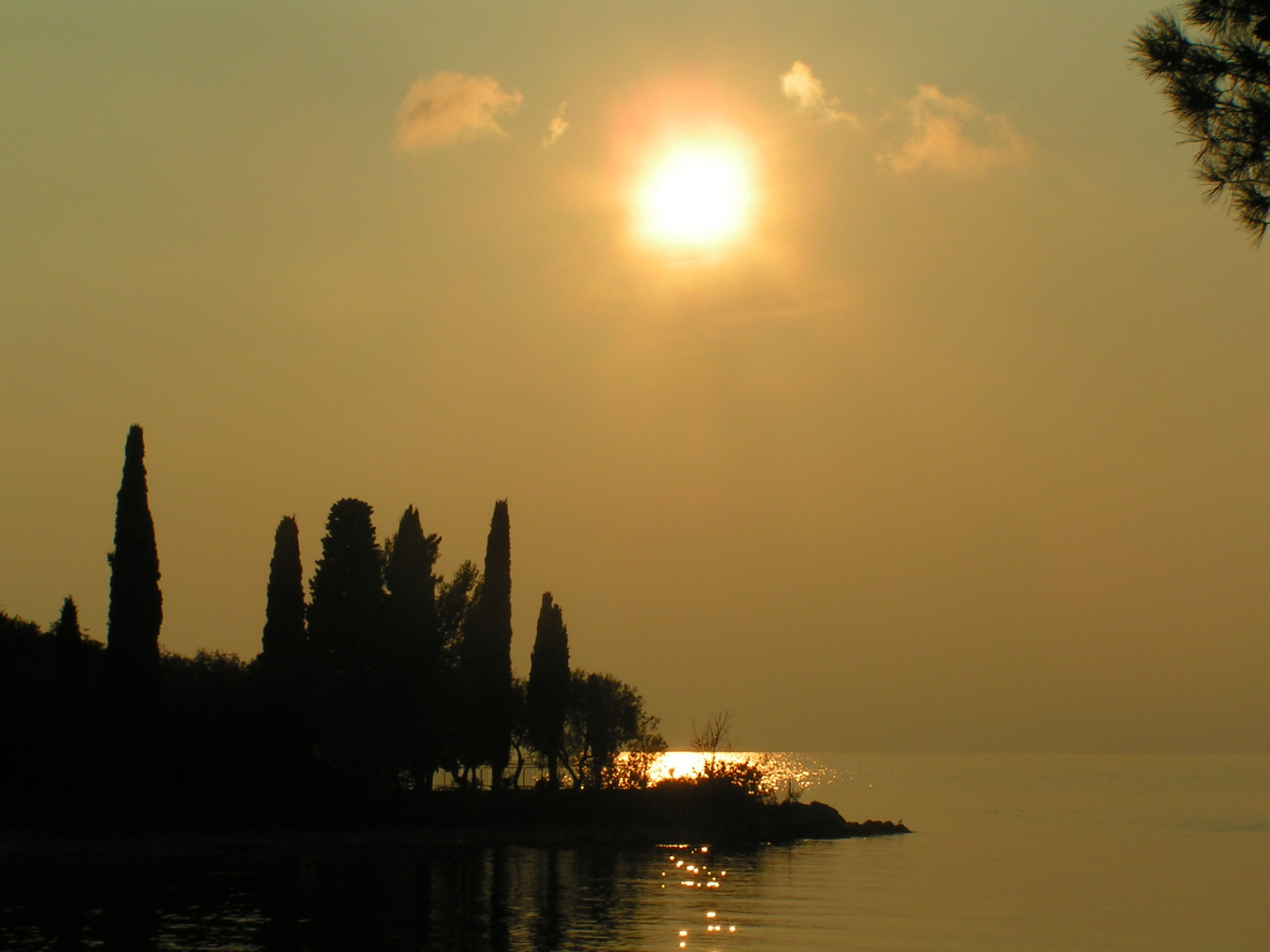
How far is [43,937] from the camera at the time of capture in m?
23.2

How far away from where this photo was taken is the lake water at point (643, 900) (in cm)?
2572

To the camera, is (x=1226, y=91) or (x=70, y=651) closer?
(x=1226, y=91)

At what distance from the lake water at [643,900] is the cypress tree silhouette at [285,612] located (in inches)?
375

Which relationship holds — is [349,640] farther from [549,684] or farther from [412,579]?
[549,684]

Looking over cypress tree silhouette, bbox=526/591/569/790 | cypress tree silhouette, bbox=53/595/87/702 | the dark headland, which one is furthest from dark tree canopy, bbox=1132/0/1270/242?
cypress tree silhouette, bbox=526/591/569/790

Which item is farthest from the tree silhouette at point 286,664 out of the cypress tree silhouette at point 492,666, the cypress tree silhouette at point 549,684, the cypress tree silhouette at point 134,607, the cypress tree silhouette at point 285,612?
the cypress tree silhouette at point 549,684

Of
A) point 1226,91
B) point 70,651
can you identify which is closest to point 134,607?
point 70,651

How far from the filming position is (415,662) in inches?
1913

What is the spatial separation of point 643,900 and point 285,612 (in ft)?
77.3

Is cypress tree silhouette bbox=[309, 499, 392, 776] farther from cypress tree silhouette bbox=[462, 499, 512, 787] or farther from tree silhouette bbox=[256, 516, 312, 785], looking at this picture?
cypress tree silhouette bbox=[462, 499, 512, 787]

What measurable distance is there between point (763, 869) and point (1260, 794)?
447ft

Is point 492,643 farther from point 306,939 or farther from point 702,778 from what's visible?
point 306,939

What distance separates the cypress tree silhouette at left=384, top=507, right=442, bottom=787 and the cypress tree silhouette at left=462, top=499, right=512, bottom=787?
141 inches

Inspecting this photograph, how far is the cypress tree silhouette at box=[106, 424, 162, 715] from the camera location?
42.6m
